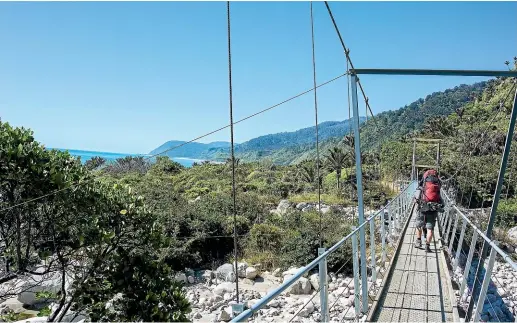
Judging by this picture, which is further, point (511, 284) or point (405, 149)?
point (405, 149)

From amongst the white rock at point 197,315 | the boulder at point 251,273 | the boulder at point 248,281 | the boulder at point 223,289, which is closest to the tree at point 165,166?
the boulder at point 251,273

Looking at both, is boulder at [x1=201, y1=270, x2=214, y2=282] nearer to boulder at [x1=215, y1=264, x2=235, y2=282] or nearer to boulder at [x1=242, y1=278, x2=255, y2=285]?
boulder at [x1=215, y1=264, x2=235, y2=282]

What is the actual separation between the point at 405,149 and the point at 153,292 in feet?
90.8

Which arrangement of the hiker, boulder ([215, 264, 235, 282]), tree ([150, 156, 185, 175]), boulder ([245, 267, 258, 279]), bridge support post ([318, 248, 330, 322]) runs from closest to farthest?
bridge support post ([318, 248, 330, 322]) < the hiker < boulder ([215, 264, 235, 282]) < boulder ([245, 267, 258, 279]) < tree ([150, 156, 185, 175])

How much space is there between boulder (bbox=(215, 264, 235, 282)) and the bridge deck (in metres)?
7.19

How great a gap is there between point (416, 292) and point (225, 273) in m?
8.94

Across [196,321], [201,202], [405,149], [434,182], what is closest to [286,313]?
[196,321]

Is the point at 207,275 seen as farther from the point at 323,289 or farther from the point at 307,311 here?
the point at 323,289

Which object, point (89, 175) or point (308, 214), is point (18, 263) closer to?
point (89, 175)

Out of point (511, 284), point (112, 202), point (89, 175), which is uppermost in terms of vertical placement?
point (89, 175)

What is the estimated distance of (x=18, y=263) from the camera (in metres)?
3.49

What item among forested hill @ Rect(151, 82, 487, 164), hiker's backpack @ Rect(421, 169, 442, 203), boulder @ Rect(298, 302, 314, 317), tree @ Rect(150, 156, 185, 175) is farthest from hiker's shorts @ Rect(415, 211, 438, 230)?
tree @ Rect(150, 156, 185, 175)

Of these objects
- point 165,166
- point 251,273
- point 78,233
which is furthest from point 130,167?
point 78,233

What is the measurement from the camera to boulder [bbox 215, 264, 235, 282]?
37.0 ft
